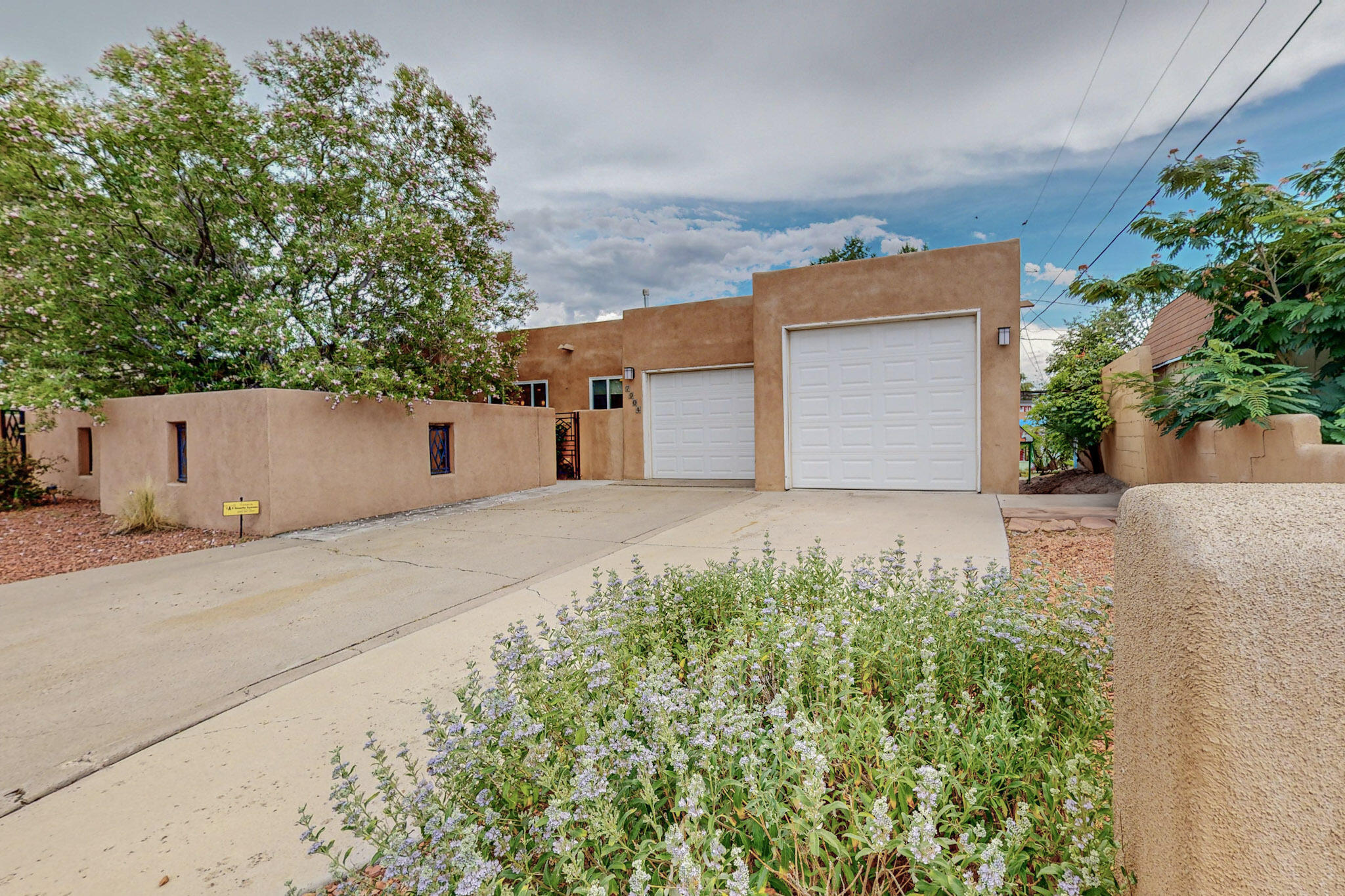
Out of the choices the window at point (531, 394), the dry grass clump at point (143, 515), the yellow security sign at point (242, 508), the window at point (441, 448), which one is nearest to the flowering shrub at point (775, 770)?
the yellow security sign at point (242, 508)

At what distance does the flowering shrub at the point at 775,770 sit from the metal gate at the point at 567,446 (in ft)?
34.6

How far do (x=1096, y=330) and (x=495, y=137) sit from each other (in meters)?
14.8

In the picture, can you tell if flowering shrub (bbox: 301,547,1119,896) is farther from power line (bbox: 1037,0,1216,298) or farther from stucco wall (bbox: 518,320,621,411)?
stucco wall (bbox: 518,320,621,411)

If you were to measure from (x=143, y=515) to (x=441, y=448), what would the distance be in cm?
353

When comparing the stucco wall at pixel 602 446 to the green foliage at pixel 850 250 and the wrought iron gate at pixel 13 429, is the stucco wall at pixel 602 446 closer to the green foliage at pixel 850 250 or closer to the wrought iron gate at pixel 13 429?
the wrought iron gate at pixel 13 429

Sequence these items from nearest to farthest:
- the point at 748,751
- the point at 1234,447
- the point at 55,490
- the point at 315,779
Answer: the point at 748,751, the point at 315,779, the point at 1234,447, the point at 55,490

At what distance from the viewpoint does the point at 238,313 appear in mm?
7383

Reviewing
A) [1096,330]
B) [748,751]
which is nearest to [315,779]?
[748,751]

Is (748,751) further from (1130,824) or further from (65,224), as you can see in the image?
(65,224)

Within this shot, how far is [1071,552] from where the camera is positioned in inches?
181

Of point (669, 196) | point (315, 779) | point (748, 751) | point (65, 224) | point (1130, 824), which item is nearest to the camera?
point (1130, 824)

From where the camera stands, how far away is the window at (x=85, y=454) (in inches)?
380

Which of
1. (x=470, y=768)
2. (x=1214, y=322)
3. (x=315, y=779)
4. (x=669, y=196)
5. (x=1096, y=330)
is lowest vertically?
(x=315, y=779)

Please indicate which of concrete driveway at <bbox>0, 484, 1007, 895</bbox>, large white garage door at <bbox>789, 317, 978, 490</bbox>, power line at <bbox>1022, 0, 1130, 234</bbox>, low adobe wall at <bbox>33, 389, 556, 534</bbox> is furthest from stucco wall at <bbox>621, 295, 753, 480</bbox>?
power line at <bbox>1022, 0, 1130, 234</bbox>
